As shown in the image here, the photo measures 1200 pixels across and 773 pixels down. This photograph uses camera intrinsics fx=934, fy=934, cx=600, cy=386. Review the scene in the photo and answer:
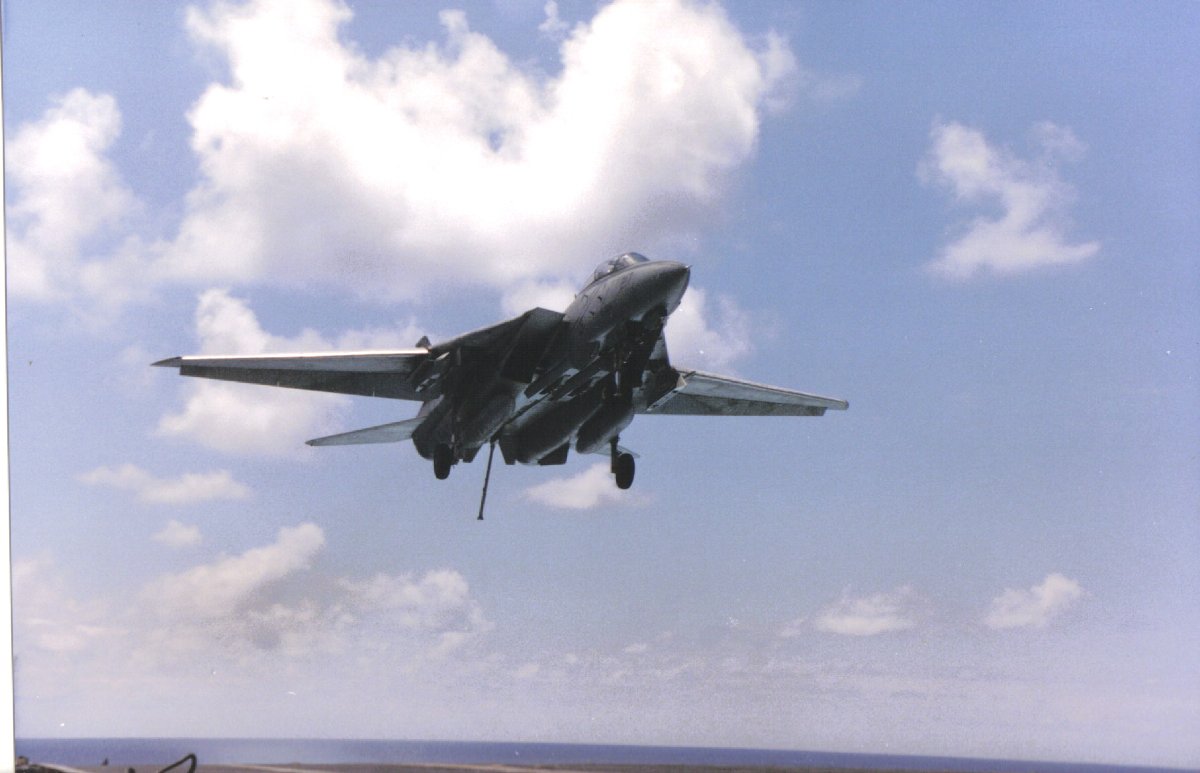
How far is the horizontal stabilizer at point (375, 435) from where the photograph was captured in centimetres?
2466

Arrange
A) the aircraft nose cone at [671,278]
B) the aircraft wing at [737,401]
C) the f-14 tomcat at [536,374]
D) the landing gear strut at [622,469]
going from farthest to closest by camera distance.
A: the aircraft wing at [737,401]
the landing gear strut at [622,469]
the f-14 tomcat at [536,374]
the aircraft nose cone at [671,278]

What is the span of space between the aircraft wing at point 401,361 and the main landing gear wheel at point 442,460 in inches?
52.6

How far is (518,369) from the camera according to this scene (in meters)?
20.9

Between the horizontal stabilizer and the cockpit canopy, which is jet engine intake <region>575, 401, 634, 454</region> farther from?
the horizontal stabilizer

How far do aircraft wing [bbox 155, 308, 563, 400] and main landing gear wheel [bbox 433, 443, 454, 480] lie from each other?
1337 millimetres

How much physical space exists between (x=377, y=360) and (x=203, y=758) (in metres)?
11.1

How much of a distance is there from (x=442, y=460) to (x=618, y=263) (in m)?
7.04

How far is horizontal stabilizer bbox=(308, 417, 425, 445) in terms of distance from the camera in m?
24.7

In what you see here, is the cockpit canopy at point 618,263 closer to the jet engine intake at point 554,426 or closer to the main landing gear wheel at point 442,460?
the jet engine intake at point 554,426

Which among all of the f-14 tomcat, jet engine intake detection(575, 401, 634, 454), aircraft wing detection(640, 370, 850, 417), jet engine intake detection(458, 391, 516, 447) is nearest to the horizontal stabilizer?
the f-14 tomcat

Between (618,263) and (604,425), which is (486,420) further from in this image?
(618,263)

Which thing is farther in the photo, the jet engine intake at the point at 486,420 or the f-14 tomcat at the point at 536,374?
the jet engine intake at the point at 486,420

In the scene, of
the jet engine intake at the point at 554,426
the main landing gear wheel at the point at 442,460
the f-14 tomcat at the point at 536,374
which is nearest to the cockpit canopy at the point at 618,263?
the f-14 tomcat at the point at 536,374

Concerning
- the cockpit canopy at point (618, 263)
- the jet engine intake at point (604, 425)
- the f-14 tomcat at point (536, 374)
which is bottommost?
the jet engine intake at point (604, 425)
